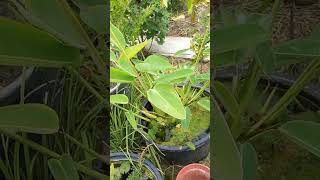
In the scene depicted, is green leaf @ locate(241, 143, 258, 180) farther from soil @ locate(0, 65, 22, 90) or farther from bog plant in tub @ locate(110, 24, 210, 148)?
soil @ locate(0, 65, 22, 90)

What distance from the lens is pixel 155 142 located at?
0.63 meters

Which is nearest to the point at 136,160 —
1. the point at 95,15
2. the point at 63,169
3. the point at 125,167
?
the point at 125,167

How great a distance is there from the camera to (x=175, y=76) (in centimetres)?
61

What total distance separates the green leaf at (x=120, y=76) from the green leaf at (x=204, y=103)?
0.34ft

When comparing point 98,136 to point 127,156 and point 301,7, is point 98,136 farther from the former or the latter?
point 301,7

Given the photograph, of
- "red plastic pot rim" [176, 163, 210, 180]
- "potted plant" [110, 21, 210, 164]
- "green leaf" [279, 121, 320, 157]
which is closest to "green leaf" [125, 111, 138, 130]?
"potted plant" [110, 21, 210, 164]

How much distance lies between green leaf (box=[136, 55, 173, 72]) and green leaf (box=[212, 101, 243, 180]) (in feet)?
0.35

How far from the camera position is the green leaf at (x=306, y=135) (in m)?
0.50

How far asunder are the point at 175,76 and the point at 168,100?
4cm

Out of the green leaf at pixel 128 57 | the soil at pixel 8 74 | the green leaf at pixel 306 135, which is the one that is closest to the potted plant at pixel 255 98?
the green leaf at pixel 306 135

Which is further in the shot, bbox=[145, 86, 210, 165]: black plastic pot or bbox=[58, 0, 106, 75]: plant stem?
bbox=[145, 86, 210, 165]: black plastic pot

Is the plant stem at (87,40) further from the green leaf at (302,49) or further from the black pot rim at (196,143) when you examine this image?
the green leaf at (302,49)

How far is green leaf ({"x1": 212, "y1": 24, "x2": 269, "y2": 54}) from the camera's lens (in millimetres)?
527

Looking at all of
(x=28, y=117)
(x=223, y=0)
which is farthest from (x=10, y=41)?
(x=223, y=0)
